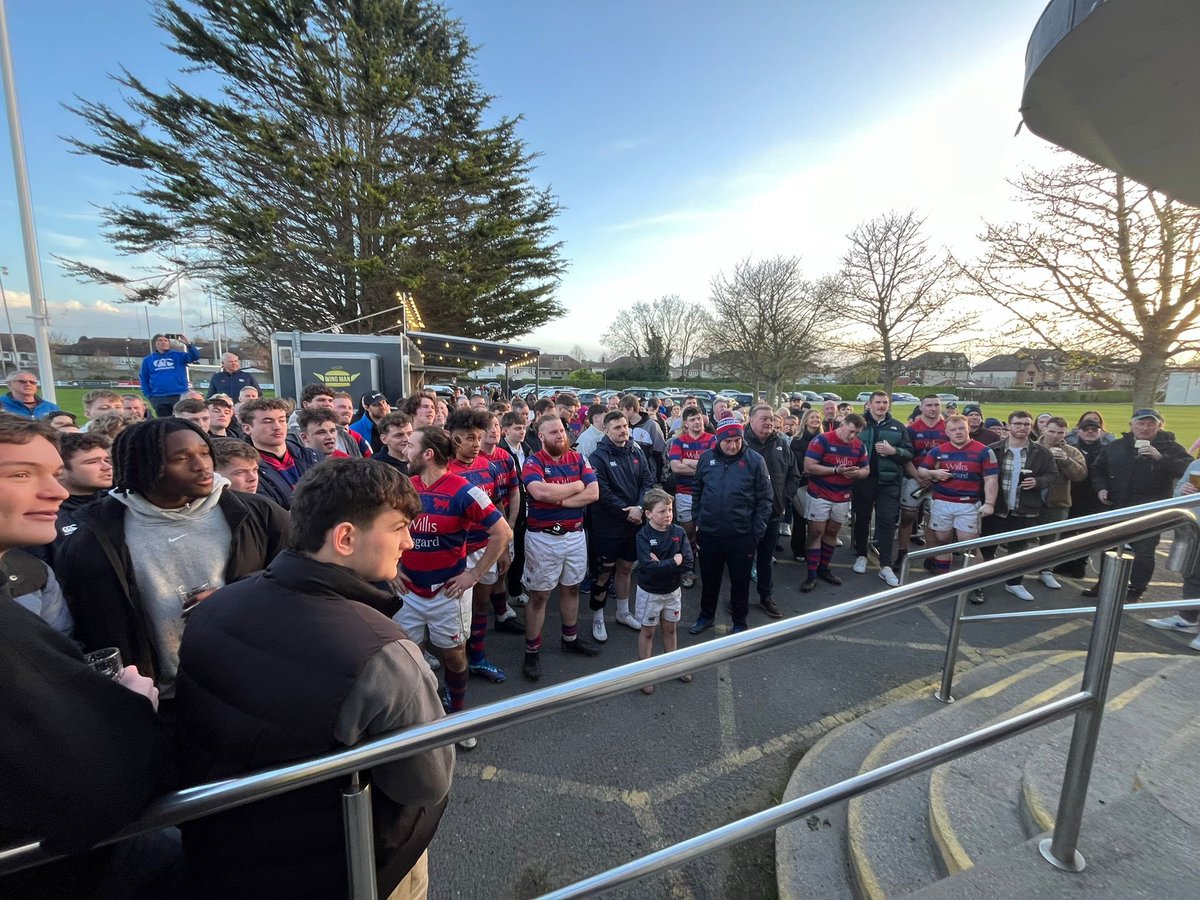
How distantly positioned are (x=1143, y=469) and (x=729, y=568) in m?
4.96

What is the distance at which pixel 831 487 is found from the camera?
5.97m

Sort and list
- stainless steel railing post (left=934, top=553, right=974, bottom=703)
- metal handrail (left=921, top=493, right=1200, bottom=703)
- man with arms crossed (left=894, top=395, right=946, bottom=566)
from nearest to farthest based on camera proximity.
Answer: metal handrail (left=921, top=493, right=1200, bottom=703) < stainless steel railing post (left=934, top=553, right=974, bottom=703) < man with arms crossed (left=894, top=395, right=946, bottom=566)

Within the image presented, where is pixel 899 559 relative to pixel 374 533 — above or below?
below

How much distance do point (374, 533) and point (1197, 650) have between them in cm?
650

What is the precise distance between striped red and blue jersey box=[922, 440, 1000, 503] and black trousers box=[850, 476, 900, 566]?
1.88ft

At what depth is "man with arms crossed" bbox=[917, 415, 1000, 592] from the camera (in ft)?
18.2

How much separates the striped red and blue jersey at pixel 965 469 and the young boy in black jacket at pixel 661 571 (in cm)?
374

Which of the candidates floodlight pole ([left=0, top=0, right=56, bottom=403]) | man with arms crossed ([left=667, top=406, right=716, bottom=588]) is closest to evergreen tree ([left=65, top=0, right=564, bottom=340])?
floodlight pole ([left=0, top=0, right=56, bottom=403])

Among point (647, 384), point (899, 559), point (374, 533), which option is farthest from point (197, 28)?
point (647, 384)

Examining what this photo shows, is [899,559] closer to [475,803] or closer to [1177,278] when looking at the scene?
[475,803]

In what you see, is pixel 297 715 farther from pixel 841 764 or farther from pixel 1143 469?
pixel 1143 469

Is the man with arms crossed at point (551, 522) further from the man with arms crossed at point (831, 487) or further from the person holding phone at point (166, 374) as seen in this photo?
the person holding phone at point (166, 374)

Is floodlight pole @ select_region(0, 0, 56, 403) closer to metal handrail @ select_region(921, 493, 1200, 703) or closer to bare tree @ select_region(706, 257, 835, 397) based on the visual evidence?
metal handrail @ select_region(921, 493, 1200, 703)

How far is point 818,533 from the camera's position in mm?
5977
